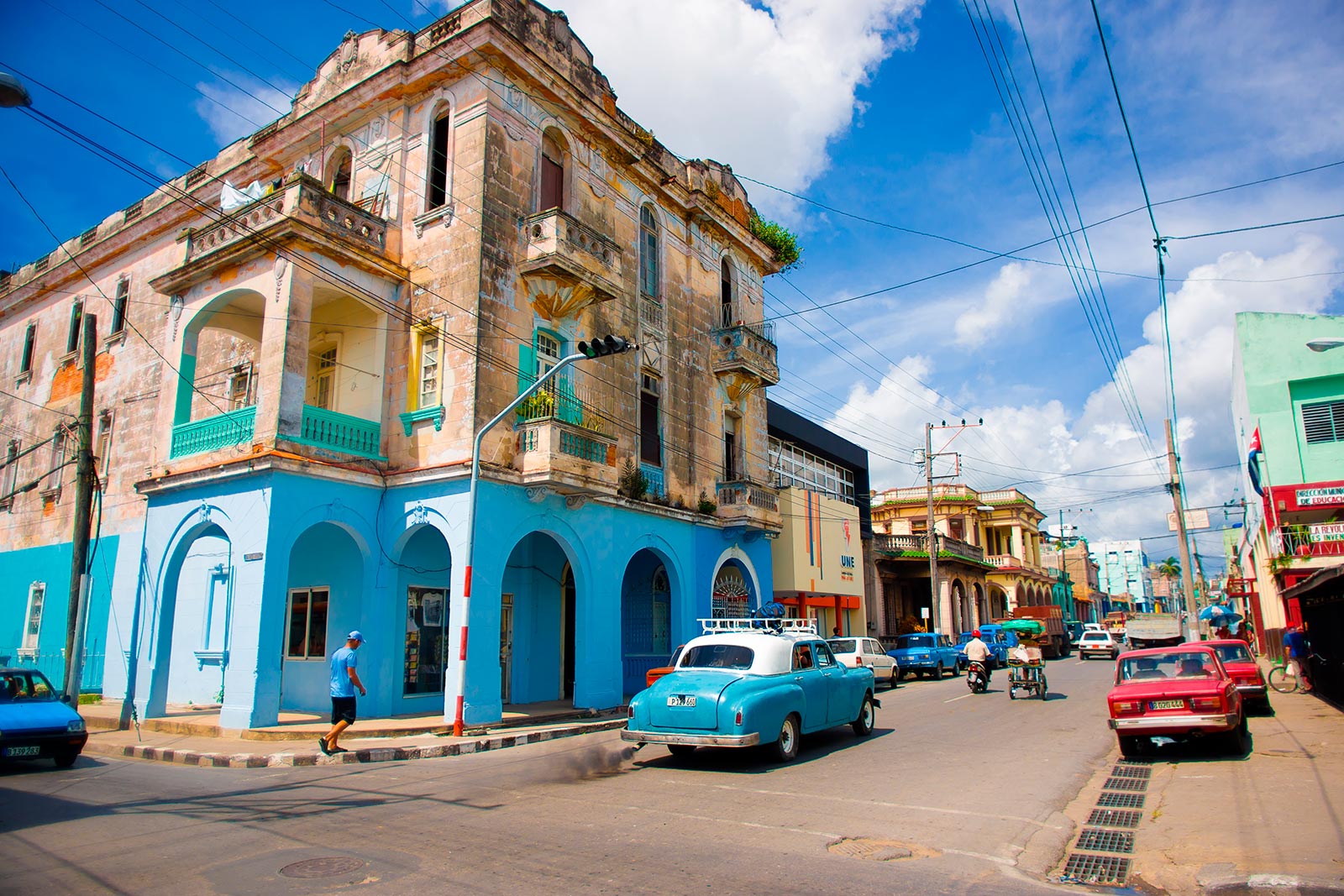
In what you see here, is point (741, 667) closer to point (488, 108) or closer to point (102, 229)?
point (488, 108)

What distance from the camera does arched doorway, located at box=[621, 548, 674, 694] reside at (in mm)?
22375

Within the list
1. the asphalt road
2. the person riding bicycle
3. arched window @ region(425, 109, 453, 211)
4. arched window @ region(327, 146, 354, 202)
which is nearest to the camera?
the asphalt road

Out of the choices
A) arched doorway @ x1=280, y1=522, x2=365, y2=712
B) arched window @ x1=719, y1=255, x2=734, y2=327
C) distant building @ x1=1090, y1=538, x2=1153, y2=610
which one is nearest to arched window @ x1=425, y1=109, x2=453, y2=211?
arched doorway @ x1=280, y1=522, x2=365, y2=712

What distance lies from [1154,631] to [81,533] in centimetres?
3485

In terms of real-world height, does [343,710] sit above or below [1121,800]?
above

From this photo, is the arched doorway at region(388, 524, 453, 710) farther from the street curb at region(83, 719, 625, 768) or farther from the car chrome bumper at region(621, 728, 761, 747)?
the car chrome bumper at region(621, 728, 761, 747)

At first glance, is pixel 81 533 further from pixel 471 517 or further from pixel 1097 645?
pixel 1097 645

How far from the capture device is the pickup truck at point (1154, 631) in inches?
1276

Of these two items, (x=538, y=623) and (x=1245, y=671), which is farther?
(x=538, y=623)

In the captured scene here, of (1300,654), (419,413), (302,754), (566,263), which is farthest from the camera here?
(1300,654)

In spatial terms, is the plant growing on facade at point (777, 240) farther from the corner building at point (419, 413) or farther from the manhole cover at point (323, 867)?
the manhole cover at point (323, 867)

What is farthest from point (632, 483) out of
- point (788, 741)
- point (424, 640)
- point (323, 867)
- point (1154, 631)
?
point (1154, 631)

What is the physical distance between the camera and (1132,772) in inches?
433

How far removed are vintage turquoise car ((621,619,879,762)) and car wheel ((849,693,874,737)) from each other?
51 centimetres
